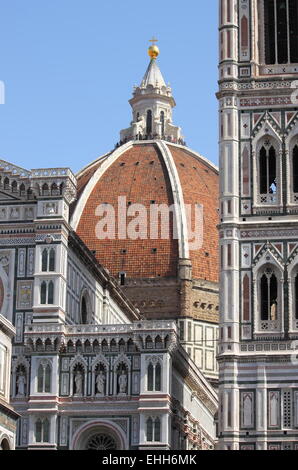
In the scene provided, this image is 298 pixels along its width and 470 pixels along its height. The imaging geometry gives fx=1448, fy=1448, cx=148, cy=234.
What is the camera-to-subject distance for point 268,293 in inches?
1757

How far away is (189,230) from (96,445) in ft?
102

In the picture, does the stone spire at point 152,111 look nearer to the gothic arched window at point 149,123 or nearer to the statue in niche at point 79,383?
the gothic arched window at point 149,123

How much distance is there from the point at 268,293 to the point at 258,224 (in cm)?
217

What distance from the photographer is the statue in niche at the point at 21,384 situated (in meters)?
46.7

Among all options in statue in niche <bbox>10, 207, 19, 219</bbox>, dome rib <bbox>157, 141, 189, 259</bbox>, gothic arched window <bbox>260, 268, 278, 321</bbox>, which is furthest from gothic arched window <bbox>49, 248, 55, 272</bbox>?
dome rib <bbox>157, 141, 189, 259</bbox>

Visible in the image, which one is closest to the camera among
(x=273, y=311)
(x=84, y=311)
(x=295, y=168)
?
(x=273, y=311)

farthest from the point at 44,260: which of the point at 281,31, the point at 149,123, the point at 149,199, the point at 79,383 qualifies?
the point at 149,123

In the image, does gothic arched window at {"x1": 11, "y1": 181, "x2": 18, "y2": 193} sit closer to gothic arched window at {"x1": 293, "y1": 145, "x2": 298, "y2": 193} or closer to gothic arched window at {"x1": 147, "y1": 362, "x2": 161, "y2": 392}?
gothic arched window at {"x1": 147, "y1": 362, "x2": 161, "y2": 392}

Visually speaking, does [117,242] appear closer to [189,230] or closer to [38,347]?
[189,230]

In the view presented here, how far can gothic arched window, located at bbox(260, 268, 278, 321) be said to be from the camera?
44.6 m

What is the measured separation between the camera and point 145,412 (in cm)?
4550

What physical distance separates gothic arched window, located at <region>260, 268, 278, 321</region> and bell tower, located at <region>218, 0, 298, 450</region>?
0.03m

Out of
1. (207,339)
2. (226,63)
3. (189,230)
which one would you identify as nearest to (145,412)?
(226,63)

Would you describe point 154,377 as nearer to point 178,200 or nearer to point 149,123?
point 178,200
